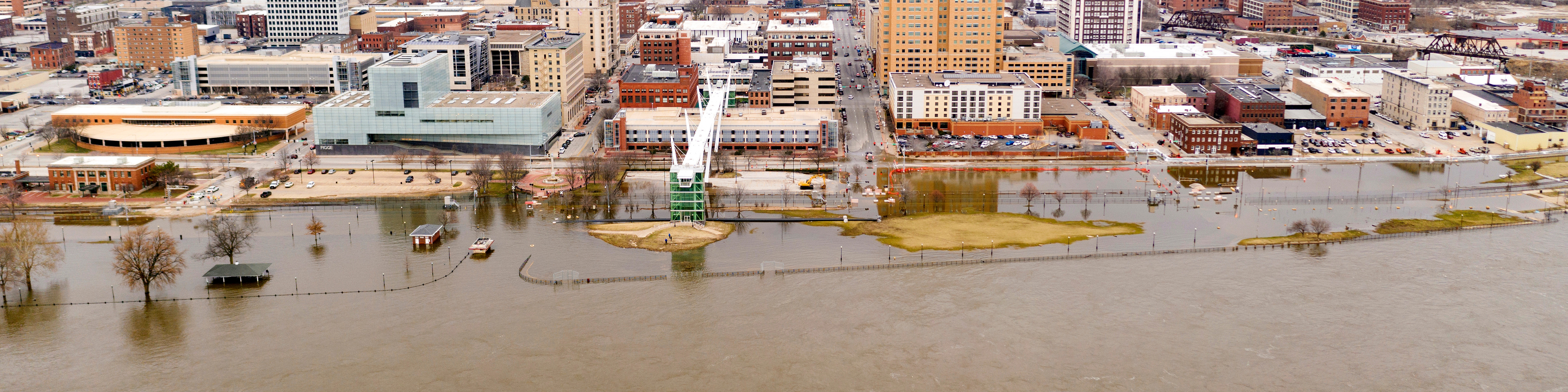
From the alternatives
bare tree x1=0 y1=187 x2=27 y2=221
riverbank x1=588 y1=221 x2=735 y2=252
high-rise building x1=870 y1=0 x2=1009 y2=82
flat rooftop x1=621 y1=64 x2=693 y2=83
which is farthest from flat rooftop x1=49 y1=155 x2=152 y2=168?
high-rise building x1=870 y1=0 x2=1009 y2=82

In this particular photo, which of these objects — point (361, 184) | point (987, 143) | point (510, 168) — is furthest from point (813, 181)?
point (361, 184)

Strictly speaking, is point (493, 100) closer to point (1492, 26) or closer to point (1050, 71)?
point (1050, 71)

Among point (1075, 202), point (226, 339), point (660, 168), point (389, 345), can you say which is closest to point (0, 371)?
point (226, 339)

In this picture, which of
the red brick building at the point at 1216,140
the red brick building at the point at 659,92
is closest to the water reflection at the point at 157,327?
the red brick building at the point at 659,92

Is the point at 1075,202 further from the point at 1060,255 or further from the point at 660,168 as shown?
the point at 660,168

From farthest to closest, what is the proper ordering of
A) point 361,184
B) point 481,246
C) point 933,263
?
point 361,184 → point 481,246 → point 933,263

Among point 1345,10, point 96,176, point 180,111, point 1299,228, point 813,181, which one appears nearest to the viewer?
point 1299,228

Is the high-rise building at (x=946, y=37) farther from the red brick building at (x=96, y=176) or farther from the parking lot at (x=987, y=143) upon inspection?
the red brick building at (x=96, y=176)
